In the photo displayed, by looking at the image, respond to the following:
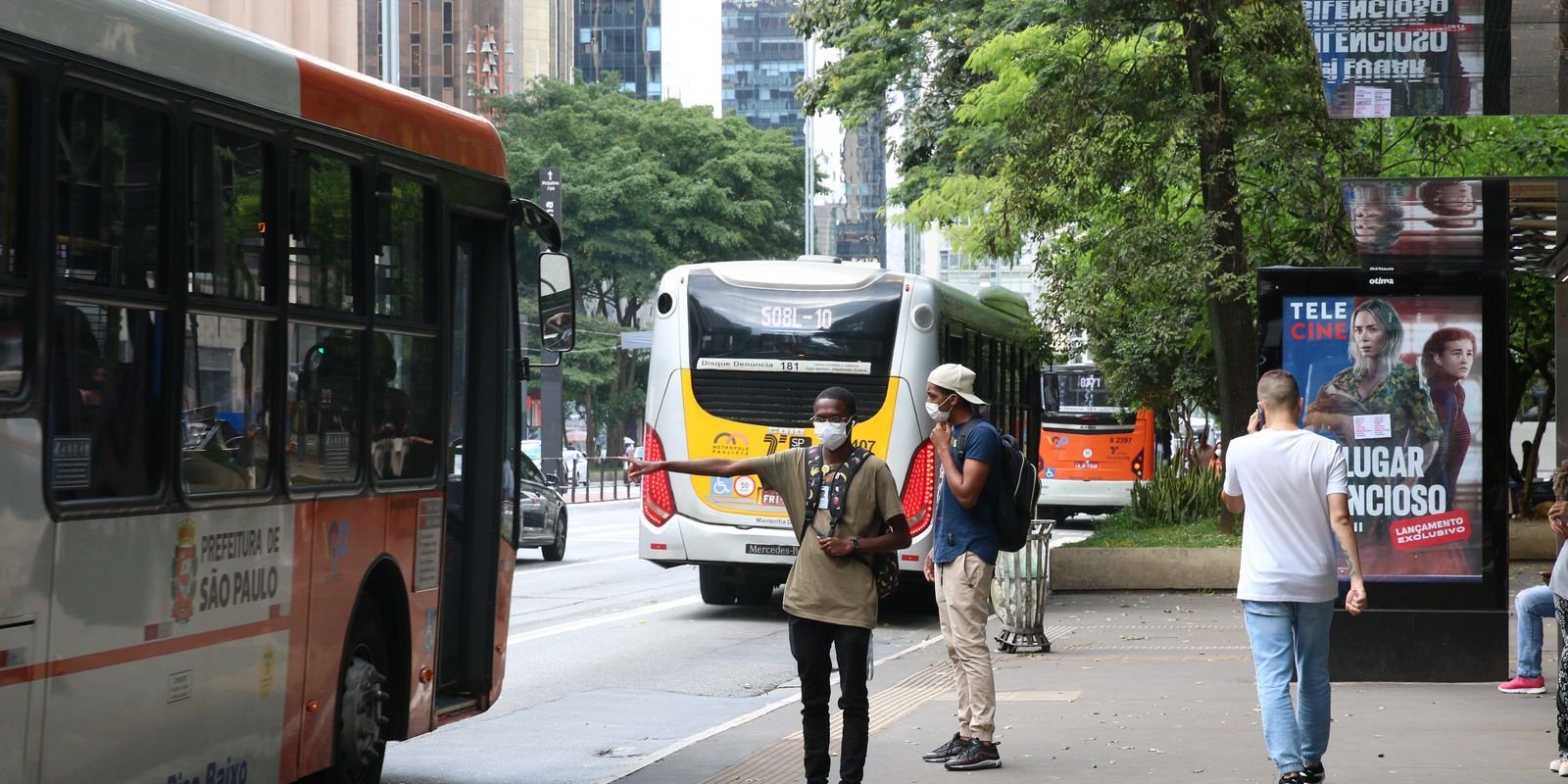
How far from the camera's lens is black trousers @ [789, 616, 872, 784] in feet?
24.7

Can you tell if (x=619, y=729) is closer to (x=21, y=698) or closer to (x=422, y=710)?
(x=422, y=710)

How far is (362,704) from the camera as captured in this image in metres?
7.44

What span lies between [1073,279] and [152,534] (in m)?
16.0

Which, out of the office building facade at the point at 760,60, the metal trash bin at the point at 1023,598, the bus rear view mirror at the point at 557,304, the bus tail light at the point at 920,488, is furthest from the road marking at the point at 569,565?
the office building facade at the point at 760,60

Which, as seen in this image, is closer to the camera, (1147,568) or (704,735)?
(704,735)

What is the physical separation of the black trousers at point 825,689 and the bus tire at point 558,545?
17222 mm

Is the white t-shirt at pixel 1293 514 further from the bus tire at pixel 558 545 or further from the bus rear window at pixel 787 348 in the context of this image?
the bus tire at pixel 558 545

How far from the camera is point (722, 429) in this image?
55.1ft

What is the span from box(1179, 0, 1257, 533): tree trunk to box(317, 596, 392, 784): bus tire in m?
12.7

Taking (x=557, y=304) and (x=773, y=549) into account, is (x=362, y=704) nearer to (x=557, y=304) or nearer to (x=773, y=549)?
(x=557, y=304)

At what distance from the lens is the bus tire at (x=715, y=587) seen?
18.1 m

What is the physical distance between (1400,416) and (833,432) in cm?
501

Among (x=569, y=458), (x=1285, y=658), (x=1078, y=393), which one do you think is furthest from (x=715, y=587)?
(x=569, y=458)

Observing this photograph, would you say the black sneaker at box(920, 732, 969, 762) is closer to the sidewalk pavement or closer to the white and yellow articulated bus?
the sidewalk pavement
